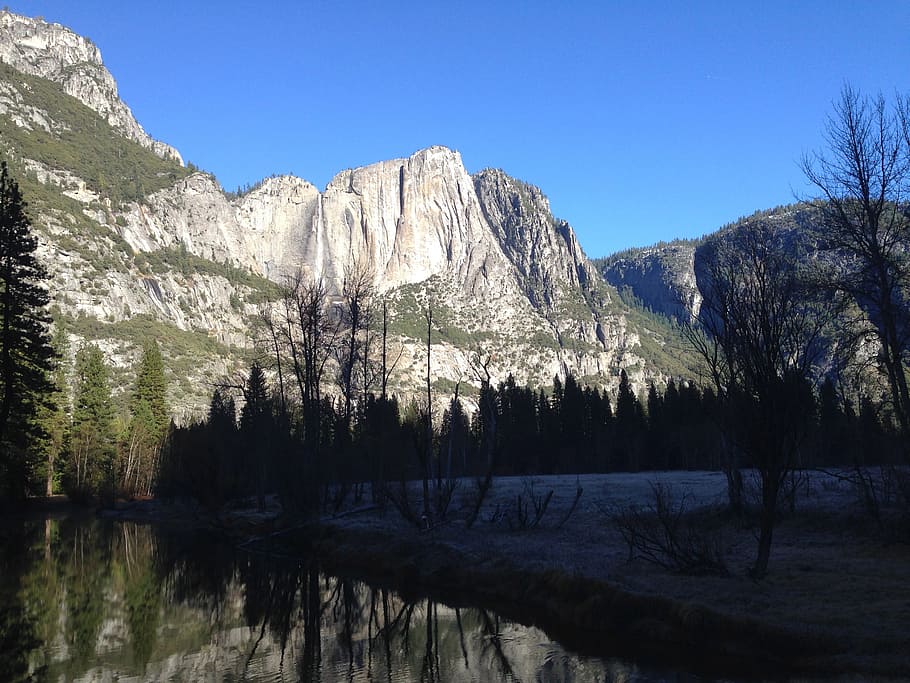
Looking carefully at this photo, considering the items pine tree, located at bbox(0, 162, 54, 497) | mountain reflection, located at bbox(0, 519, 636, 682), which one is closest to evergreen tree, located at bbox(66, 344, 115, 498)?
pine tree, located at bbox(0, 162, 54, 497)

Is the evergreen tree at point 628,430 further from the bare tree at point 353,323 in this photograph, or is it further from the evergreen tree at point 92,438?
the evergreen tree at point 92,438

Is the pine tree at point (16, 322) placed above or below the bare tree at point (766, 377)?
above

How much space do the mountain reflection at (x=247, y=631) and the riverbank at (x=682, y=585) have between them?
1.18m

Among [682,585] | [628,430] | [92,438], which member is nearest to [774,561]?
[682,585]

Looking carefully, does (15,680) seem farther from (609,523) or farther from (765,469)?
(609,523)

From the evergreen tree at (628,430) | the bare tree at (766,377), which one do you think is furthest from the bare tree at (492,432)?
the evergreen tree at (628,430)

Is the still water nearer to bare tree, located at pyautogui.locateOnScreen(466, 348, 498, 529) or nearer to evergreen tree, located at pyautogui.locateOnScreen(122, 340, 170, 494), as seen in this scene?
bare tree, located at pyautogui.locateOnScreen(466, 348, 498, 529)

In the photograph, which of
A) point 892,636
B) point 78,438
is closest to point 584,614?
point 892,636

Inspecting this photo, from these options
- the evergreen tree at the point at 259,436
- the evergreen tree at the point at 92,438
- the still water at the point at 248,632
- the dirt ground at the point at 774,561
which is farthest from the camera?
the evergreen tree at the point at 92,438

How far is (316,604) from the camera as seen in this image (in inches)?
687

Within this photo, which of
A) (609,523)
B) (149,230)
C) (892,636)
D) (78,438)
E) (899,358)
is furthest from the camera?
(149,230)

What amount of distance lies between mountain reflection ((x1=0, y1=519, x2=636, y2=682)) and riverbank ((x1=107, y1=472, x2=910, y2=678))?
3.89 ft

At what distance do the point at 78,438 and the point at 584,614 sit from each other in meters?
61.1

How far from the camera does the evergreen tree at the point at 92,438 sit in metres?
59.4
